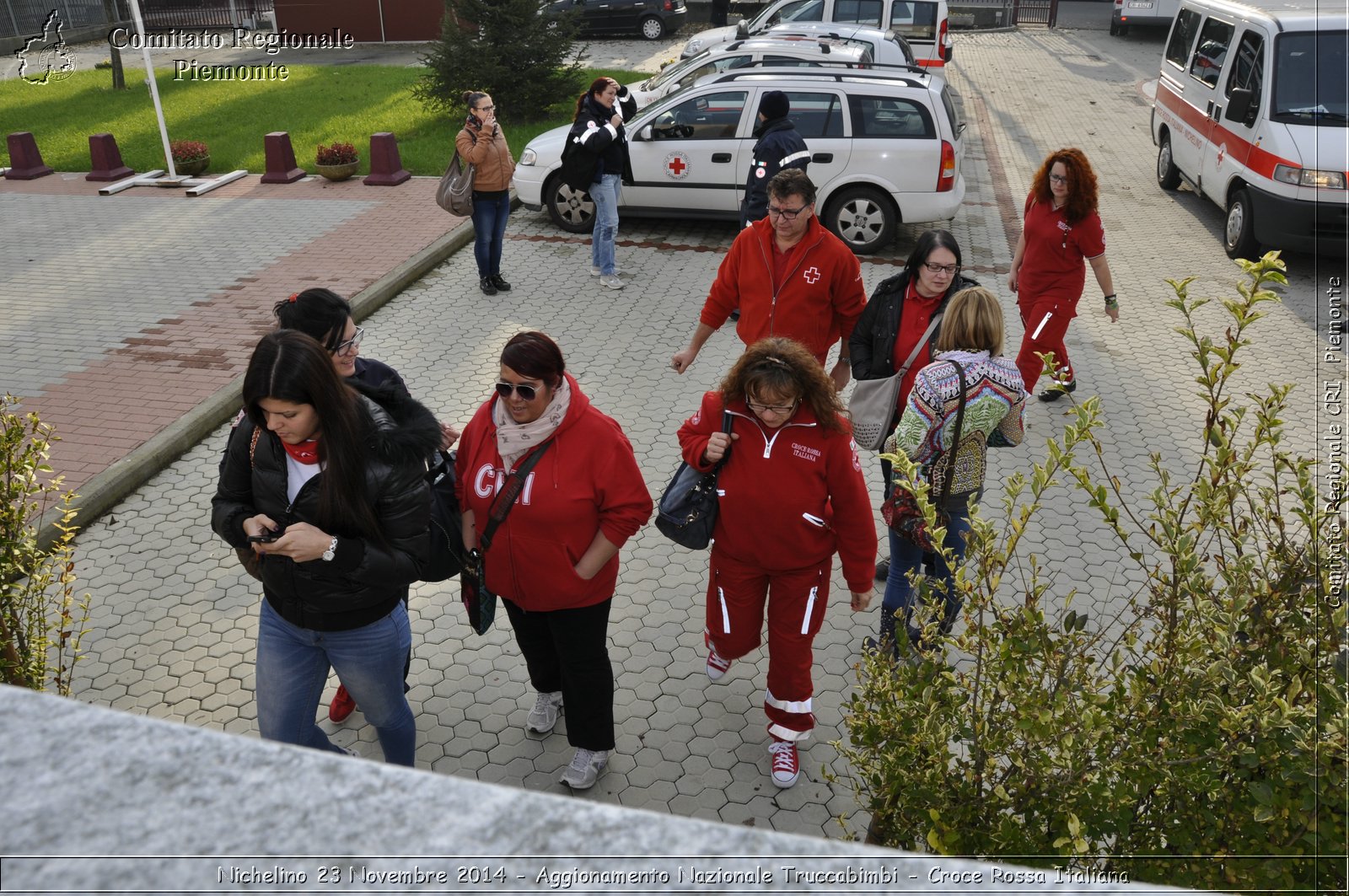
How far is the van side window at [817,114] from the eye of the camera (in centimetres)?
1071

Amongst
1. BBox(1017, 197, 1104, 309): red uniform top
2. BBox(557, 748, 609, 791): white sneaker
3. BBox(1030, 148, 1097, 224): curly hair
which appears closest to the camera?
BBox(557, 748, 609, 791): white sneaker

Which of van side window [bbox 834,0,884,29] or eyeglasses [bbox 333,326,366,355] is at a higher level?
van side window [bbox 834,0,884,29]

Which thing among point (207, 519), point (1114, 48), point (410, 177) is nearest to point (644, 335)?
point (207, 519)

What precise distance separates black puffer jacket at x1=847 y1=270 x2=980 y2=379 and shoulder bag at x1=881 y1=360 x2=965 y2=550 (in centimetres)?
68

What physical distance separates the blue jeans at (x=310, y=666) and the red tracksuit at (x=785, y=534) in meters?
1.36

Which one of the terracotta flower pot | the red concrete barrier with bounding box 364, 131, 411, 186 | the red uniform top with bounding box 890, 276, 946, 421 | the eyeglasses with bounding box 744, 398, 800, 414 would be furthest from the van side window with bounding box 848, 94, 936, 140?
the eyeglasses with bounding box 744, 398, 800, 414

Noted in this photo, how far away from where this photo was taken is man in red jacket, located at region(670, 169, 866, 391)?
5.44 m

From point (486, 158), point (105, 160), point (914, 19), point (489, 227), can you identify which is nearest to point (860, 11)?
point (914, 19)

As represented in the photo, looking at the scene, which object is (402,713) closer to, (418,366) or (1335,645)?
(1335,645)

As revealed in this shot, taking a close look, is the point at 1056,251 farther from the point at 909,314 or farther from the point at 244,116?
the point at 244,116

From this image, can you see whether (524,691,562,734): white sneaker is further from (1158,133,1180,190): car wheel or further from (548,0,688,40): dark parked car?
(548,0,688,40): dark parked car

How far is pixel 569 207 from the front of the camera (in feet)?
38.6

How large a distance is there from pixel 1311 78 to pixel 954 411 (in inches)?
339

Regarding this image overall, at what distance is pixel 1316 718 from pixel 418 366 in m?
7.33
